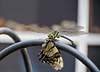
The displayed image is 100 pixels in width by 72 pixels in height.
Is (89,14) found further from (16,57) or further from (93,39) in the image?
(16,57)

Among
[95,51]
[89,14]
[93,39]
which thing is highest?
[89,14]

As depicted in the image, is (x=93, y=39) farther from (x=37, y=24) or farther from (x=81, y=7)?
(x=37, y=24)

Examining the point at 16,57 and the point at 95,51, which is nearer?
the point at 16,57

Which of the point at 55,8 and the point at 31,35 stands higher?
the point at 55,8

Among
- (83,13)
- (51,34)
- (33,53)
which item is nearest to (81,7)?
(83,13)

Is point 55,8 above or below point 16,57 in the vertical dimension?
above

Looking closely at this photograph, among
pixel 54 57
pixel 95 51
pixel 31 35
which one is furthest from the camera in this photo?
pixel 95 51

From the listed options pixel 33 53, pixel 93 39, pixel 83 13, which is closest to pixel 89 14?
pixel 83 13

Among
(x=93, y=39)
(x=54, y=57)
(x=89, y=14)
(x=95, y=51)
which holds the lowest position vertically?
(x=95, y=51)

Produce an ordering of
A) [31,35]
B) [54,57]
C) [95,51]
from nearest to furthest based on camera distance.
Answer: [54,57]
[31,35]
[95,51]
